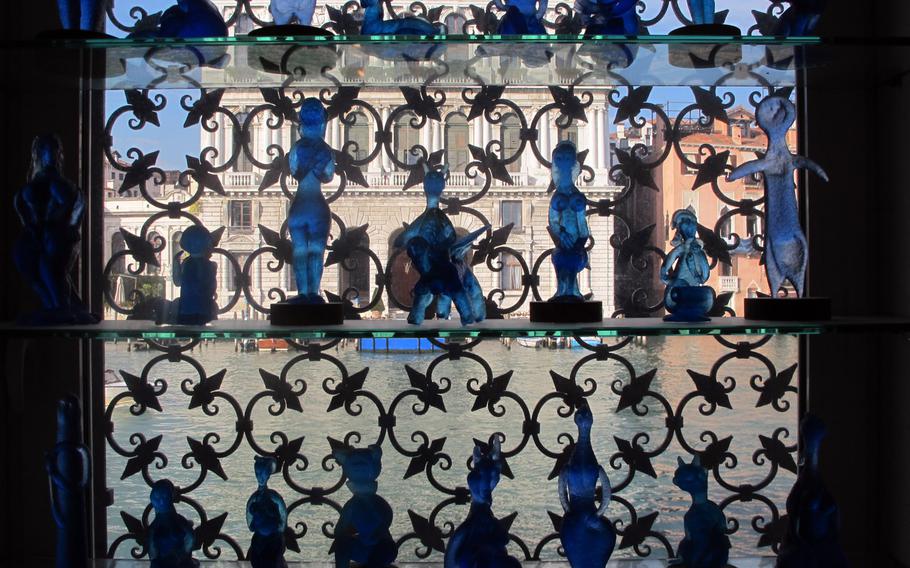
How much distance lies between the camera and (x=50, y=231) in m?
1.44

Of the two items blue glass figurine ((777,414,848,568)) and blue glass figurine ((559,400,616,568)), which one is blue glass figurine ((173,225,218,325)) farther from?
blue glass figurine ((777,414,848,568))

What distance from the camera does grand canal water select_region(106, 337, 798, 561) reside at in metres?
1.72

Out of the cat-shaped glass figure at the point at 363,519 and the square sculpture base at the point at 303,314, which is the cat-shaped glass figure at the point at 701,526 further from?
the square sculpture base at the point at 303,314

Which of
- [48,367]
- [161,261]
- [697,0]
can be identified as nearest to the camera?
[697,0]

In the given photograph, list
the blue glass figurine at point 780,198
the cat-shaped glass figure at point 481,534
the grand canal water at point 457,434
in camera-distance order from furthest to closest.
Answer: the grand canal water at point 457,434 → the blue glass figurine at point 780,198 → the cat-shaped glass figure at point 481,534

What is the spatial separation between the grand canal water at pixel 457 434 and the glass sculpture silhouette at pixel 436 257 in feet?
0.99

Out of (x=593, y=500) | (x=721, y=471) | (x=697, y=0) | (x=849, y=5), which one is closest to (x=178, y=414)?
(x=593, y=500)

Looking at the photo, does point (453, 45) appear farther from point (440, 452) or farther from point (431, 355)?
point (440, 452)

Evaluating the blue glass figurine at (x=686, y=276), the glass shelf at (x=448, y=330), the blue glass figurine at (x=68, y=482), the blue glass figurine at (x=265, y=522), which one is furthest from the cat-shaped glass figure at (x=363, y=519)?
the blue glass figurine at (x=686, y=276)

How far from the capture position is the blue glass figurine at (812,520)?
4.60 feet

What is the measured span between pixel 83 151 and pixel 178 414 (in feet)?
1.89

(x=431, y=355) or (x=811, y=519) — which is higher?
(x=431, y=355)

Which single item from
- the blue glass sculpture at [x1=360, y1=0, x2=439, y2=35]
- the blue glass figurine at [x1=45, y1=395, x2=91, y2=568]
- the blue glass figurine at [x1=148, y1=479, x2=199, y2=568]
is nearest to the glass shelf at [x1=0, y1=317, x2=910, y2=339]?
the blue glass figurine at [x1=45, y1=395, x2=91, y2=568]

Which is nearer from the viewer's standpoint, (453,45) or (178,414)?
(453,45)
